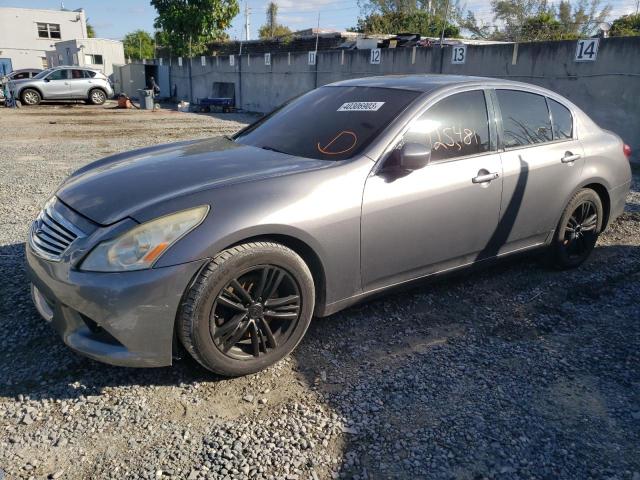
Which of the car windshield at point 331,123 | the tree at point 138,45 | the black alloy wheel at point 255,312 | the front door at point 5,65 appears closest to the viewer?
the black alloy wheel at point 255,312

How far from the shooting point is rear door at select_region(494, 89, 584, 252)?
12.4 feet

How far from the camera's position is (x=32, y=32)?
4528cm

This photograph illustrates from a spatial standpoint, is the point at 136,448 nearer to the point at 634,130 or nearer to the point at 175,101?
the point at 634,130

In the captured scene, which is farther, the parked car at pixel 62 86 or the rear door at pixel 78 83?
the rear door at pixel 78 83

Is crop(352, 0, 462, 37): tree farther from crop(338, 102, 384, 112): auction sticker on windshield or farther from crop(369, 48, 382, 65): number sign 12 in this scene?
crop(338, 102, 384, 112): auction sticker on windshield

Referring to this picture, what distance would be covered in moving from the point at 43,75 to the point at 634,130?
72.8 ft

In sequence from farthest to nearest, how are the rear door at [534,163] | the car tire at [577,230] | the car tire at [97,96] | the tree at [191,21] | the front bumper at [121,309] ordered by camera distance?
the tree at [191,21] → the car tire at [97,96] → the car tire at [577,230] → the rear door at [534,163] → the front bumper at [121,309]

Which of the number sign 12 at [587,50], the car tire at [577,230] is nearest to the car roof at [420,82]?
the car tire at [577,230]

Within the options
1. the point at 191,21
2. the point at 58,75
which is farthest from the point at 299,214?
the point at 191,21

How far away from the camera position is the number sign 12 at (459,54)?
12.5 metres

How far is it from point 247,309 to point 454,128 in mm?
1883

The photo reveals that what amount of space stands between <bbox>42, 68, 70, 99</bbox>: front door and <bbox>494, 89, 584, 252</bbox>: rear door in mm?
22716

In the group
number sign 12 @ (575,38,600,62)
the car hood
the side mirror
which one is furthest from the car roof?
number sign 12 @ (575,38,600,62)

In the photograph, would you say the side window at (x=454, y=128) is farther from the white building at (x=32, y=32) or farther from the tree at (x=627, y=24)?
the white building at (x=32, y=32)
